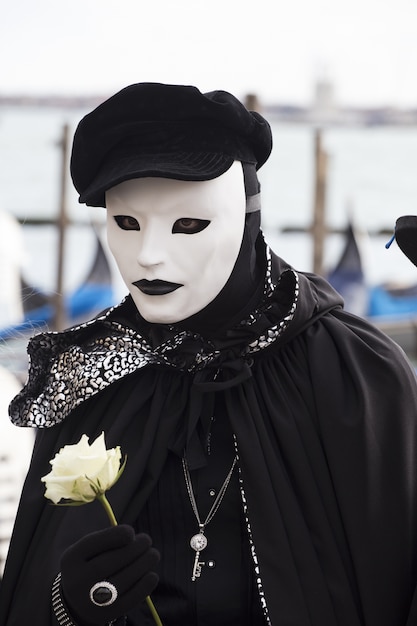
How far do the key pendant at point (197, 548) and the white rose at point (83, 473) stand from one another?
39cm

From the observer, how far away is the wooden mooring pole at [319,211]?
966 centimetres

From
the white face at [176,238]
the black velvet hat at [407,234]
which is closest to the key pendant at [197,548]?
the white face at [176,238]

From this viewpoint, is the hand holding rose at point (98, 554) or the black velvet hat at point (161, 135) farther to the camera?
the black velvet hat at point (161, 135)

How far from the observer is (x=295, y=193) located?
28.9 meters

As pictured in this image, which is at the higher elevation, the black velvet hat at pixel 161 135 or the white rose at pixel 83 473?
the black velvet hat at pixel 161 135

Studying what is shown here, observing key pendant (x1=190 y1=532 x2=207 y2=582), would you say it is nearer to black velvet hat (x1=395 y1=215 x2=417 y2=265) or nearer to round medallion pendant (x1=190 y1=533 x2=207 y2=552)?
round medallion pendant (x1=190 y1=533 x2=207 y2=552)

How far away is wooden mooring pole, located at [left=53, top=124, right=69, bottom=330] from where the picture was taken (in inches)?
378

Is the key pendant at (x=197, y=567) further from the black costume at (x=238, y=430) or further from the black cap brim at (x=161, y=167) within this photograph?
the black cap brim at (x=161, y=167)

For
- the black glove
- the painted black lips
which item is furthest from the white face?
the black glove

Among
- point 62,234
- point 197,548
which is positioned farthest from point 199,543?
point 62,234

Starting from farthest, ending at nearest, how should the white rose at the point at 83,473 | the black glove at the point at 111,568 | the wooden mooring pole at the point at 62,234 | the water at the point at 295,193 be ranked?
1. the water at the point at 295,193
2. the wooden mooring pole at the point at 62,234
3. the black glove at the point at 111,568
4. the white rose at the point at 83,473

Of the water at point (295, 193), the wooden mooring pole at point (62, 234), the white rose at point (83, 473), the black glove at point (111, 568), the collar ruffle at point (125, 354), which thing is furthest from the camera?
the water at point (295, 193)

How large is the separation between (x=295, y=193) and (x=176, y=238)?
27388mm

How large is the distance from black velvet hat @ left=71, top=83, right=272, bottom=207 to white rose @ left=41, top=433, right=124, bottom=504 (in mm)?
519
